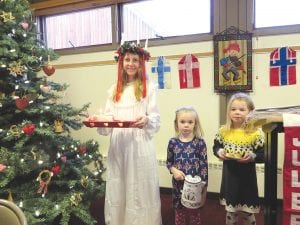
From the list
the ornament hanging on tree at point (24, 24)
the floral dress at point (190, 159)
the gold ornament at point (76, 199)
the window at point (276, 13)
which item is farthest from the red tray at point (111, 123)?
the window at point (276, 13)

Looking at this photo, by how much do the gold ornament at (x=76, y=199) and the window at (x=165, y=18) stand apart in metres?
1.44

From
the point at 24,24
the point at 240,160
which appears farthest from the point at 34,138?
the point at 240,160

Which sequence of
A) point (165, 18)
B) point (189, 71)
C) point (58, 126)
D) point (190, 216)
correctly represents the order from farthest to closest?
point (165, 18) < point (189, 71) < point (58, 126) < point (190, 216)

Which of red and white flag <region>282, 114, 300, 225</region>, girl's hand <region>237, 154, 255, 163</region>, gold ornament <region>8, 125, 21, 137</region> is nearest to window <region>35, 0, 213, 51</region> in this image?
gold ornament <region>8, 125, 21, 137</region>

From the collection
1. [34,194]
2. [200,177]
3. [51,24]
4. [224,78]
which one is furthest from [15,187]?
[51,24]

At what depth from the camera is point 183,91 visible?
2855 millimetres

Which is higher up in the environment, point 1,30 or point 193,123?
point 1,30

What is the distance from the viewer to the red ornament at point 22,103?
2105mm

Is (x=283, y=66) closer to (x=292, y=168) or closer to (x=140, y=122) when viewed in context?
(x=140, y=122)

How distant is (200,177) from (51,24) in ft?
8.81

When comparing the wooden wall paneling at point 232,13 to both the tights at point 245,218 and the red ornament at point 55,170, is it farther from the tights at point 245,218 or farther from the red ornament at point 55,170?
the red ornament at point 55,170

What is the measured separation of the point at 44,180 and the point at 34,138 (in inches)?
12.4

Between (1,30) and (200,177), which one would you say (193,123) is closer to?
(200,177)

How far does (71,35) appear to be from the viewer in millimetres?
3467
